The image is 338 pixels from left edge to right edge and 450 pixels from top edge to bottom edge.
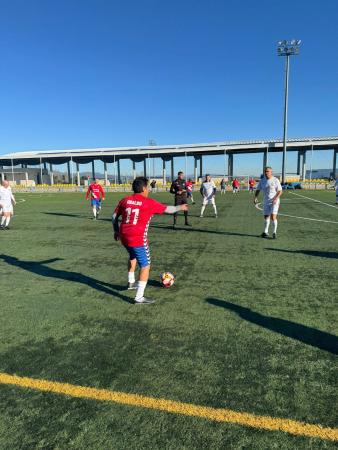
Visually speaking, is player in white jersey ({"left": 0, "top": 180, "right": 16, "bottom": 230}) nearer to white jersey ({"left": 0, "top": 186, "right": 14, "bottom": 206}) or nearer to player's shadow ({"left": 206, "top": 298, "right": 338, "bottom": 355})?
white jersey ({"left": 0, "top": 186, "right": 14, "bottom": 206})

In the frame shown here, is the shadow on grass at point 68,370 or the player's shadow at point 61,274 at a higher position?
the shadow on grass at point 68,370

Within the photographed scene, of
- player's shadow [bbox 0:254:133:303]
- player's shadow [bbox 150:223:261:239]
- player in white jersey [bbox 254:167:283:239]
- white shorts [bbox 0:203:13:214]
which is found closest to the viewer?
player's shadow [bbox 0:254:133:303]

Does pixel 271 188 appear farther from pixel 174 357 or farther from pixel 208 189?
pixel 174 357

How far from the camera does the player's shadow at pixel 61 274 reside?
5484mm

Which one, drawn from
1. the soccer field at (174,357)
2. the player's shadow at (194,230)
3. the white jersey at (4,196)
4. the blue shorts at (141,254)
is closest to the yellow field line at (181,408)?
the soccer field at (174,357)

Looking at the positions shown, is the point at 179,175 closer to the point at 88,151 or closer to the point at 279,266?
the point at 279,266

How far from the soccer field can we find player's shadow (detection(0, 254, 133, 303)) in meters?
0.04

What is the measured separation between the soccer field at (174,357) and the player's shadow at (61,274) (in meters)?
0.04

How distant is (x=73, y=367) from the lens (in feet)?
10.4

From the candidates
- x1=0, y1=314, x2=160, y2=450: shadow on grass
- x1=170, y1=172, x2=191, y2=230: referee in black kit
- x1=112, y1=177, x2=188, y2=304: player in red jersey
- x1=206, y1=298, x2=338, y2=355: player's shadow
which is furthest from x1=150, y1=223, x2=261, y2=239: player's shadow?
x1=0, y1=314, x2=160, y2=450: shadow on grass

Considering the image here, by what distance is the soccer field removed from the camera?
2.36m

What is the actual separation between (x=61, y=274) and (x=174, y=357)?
12.7 feet

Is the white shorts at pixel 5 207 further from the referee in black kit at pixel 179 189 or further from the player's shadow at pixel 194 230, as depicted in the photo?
the referee in black kit at pixel 179 189

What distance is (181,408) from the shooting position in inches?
101
